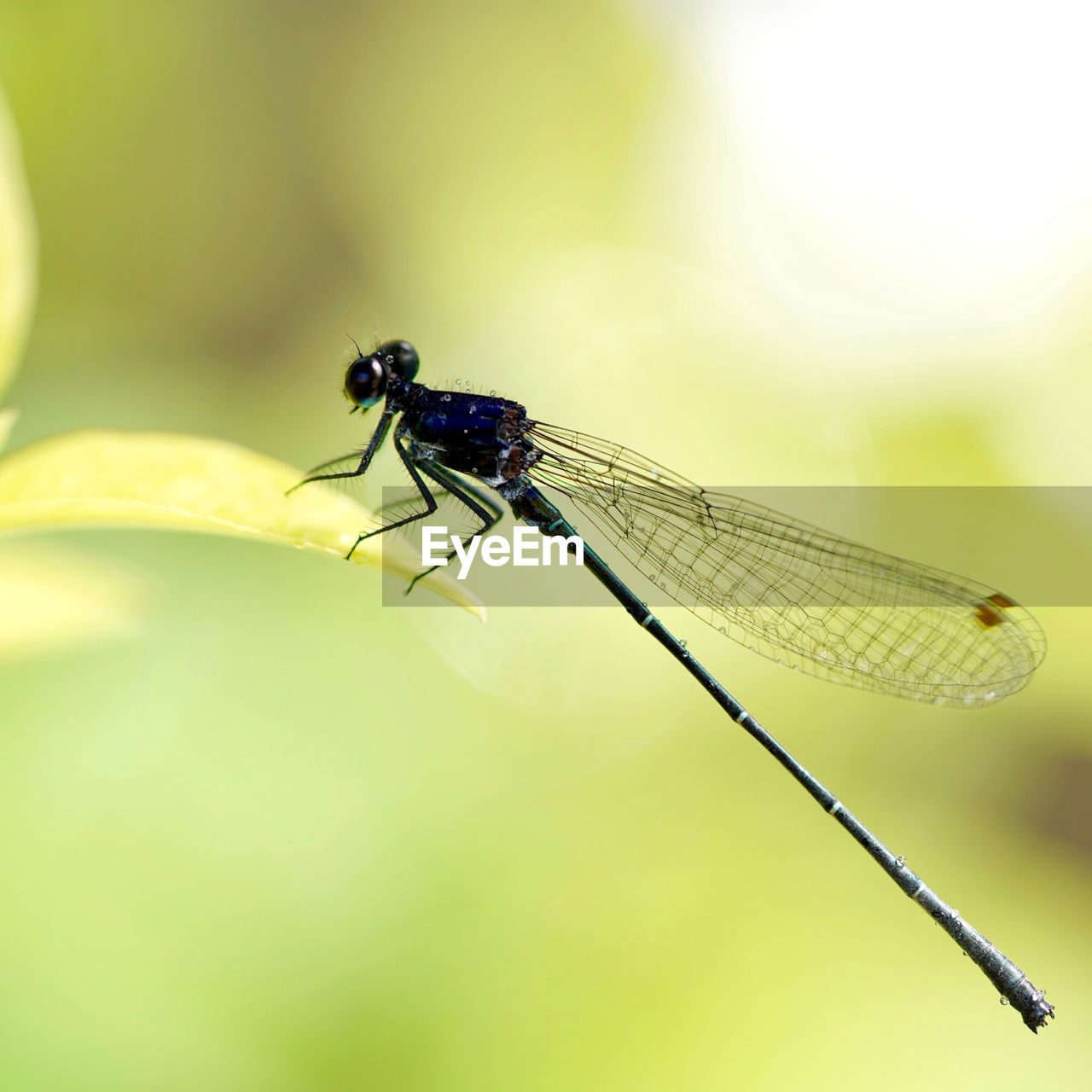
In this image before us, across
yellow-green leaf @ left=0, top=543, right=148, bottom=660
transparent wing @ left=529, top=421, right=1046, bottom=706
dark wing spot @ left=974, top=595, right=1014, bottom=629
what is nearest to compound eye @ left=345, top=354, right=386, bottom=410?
transparent wing @ left=529, top=421, right=1046, bottom=706

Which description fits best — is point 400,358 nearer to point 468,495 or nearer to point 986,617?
point 468,495

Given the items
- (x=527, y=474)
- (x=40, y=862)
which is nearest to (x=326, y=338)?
(x=527, y=474)

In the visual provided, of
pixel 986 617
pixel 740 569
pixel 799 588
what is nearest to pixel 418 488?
pixel 740 569

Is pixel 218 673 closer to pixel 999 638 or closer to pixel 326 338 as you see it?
pixel 326 338

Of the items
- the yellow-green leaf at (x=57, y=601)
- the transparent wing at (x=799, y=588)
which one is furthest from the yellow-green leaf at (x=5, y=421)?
the transparent wing at (x=799, y=588)

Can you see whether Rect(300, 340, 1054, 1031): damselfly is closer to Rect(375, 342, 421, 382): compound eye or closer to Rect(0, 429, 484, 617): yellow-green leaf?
Rect(375, 342, 421, 382): compound eye
